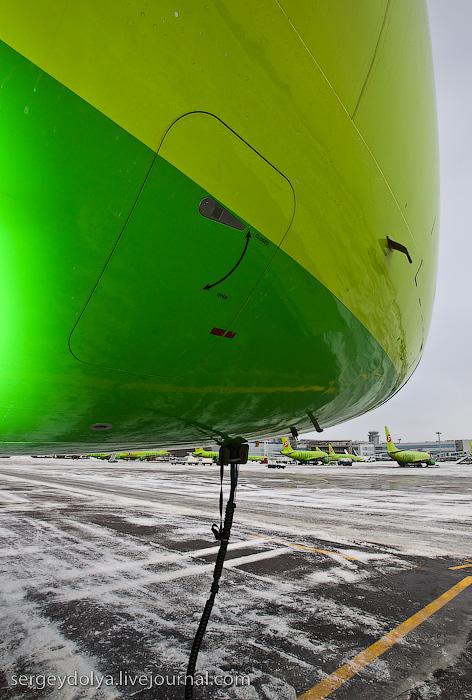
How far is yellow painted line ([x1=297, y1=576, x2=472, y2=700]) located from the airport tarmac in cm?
1

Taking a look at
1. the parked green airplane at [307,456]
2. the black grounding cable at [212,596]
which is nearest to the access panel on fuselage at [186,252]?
the black grounding cable at [212,596]

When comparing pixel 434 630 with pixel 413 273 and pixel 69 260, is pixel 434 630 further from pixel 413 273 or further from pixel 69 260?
pixel 69 260

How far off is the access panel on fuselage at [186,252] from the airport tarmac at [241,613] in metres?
2.26

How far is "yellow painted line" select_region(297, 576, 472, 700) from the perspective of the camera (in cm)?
229

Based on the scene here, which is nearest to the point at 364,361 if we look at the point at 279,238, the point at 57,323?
the point at 279,238

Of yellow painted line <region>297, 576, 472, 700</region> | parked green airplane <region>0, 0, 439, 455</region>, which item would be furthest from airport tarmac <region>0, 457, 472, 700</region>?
parked green airplane <region>0, 0, 439, 455</region>

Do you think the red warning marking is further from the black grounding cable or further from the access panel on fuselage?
the black grounding cable

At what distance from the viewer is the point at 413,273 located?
197 centimetres

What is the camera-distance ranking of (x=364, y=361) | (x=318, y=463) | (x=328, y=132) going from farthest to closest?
(x=318, y=463)
(x=364, y=361)
(x=328, y=132)

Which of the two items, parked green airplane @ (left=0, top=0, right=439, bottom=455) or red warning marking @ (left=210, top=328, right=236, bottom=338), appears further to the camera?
red warning marking @ (left=210, top=328, right=236, bottom=338)

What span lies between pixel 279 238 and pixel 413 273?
43.8 inches

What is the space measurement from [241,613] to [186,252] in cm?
353

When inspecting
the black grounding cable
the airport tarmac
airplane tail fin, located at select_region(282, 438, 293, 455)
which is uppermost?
airplane tail fin, located at select_region(282, 438, 293, 455)

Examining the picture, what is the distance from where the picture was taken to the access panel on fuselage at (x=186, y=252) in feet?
3.03
